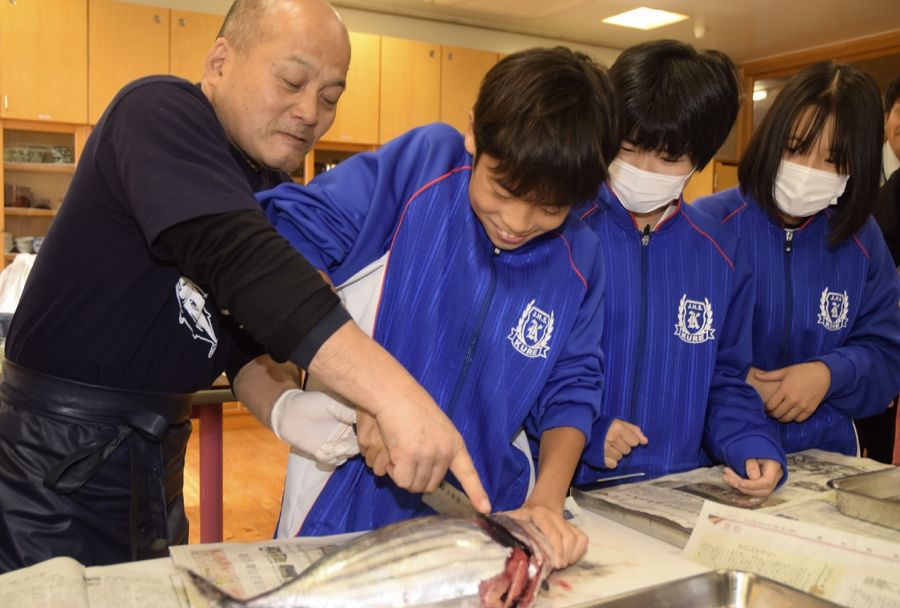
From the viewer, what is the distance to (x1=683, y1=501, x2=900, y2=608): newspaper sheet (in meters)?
1.11

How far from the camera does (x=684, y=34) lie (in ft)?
25.4

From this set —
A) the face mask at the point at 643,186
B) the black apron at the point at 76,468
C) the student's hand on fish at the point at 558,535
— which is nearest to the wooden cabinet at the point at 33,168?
the black apron at the point at 76,468

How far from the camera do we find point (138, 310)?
49.9 inches

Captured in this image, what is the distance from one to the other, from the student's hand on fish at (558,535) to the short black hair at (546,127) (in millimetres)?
458

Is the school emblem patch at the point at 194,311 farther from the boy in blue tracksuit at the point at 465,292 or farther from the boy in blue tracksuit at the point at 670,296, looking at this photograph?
the boy in blue tracksuit at the point at 670,296

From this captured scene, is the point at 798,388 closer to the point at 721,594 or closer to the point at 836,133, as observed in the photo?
the point at 836,133

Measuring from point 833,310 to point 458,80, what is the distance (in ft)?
18.3

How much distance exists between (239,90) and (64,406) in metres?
0.59

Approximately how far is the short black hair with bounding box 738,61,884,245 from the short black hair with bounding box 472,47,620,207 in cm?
74

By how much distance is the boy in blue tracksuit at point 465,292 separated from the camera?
1.26m

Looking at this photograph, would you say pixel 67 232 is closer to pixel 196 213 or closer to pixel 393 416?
pixel 196 213

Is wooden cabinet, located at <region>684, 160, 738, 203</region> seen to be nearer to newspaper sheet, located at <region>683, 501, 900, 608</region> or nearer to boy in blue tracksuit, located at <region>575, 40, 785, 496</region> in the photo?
boy in blue tracksuit, located at <region>575, 40, 785, 496</region>

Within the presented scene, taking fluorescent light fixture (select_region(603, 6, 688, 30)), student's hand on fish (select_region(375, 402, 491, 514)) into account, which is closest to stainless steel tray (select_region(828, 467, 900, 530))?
student's hand on fish (select_region(375, 402, 491, 514))

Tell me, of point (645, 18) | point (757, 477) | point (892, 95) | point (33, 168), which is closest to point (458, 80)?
point (645, 18)
